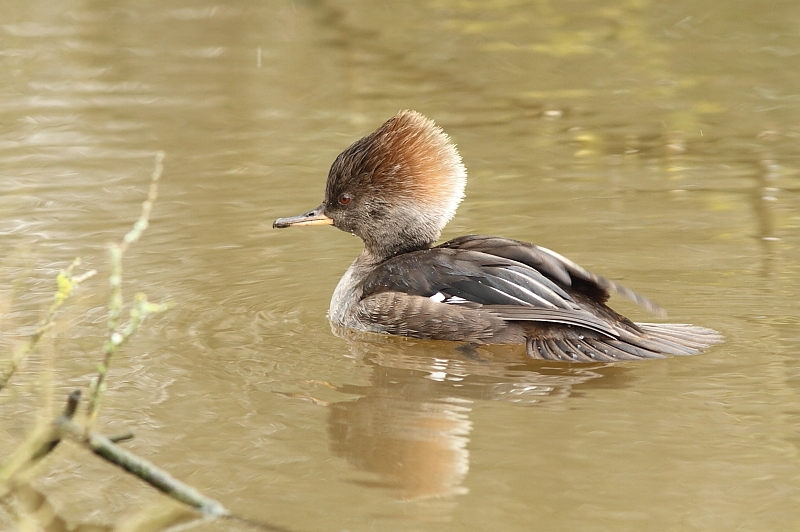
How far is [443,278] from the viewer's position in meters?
6.06

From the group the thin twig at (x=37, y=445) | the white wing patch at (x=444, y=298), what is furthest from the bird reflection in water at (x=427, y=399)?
the thin twig at (x=37, y=445)

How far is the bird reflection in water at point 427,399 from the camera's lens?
449 centimetres

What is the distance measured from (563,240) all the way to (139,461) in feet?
14.0

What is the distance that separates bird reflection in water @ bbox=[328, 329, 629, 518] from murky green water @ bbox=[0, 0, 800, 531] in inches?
0.7

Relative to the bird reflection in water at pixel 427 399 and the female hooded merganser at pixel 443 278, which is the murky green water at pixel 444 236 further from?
the female hooded merganser at pixel 443 278

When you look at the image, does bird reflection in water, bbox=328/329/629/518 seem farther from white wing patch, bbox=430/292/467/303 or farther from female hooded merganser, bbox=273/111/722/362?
white wing patch, bbox=430/292/467/303

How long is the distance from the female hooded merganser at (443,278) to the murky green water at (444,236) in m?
0.14

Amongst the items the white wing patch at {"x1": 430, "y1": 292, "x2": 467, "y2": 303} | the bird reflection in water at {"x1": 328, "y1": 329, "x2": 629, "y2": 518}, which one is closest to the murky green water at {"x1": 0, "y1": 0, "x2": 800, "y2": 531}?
the bird reflection in water at {"x1": 328, "y1": 329, "x2": 629, "y2": 518}

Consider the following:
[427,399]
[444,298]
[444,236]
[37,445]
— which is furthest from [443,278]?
[37,445]

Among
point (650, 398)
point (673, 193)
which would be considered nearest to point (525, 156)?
point (673, 193)

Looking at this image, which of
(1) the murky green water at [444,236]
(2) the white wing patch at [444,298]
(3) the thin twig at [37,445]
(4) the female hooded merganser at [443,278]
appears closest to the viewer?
(3) the thin twig at [37,445]

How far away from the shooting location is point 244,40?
1306cm

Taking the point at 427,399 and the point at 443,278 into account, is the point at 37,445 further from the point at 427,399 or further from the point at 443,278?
the point at 443,278

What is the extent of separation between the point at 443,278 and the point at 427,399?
3.06 ft
